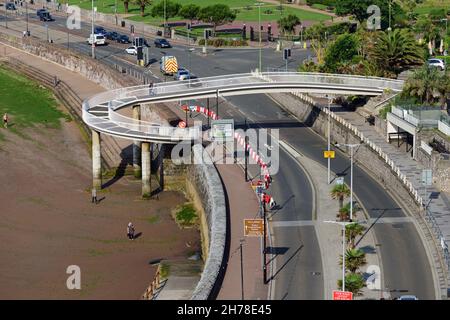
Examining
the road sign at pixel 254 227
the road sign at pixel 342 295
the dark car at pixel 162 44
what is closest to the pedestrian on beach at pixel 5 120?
the dark car at pixel 162 44

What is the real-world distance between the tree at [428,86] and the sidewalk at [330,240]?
10613 mm

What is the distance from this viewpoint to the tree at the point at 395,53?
9238 cm

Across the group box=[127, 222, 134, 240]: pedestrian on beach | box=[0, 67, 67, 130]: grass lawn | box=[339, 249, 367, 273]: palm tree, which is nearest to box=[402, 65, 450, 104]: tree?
box=[127, 222, 134, 240]: pedestrian on beach

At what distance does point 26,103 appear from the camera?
360 feet

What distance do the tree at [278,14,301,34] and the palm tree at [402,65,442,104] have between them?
2174 inches

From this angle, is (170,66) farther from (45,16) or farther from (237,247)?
(45,16)

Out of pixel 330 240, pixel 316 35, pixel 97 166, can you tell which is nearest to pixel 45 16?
pixel 316 35

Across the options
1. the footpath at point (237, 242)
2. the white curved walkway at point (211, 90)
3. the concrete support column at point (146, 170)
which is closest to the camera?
the footpath at point (237, 242)

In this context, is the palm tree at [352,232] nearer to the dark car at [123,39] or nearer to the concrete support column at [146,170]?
the concrete support column at [146,170]

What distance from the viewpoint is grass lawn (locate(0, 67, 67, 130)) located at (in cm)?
10162

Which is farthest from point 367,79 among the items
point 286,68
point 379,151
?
point 286,68

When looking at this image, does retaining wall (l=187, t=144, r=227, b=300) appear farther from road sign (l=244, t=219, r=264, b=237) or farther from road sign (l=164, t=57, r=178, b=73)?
road sign (l=164, t=57, r=178, b=73)

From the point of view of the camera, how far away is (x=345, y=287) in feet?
169

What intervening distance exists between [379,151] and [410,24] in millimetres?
56801
